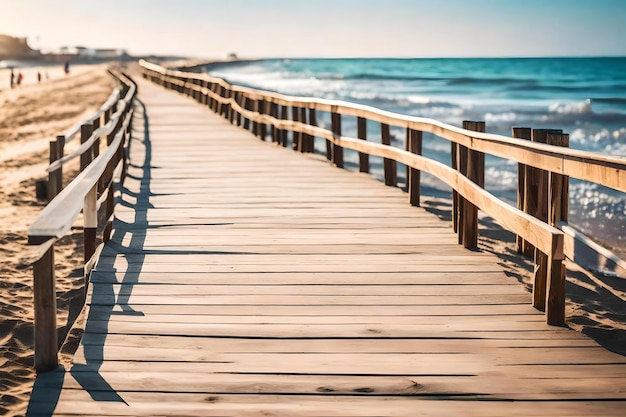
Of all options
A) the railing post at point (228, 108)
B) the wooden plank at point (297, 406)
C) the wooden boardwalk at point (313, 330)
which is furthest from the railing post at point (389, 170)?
the railing post at point (228, 108)

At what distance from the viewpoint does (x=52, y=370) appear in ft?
11.9

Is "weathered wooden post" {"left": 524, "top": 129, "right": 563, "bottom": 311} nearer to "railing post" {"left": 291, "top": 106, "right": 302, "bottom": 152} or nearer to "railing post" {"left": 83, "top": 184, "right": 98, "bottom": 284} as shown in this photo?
"railing post" {"left": 83, "top": 184, "right": 98, "bottom": 284}

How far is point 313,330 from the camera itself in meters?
4.19

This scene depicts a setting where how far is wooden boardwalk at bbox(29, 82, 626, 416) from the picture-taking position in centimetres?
336

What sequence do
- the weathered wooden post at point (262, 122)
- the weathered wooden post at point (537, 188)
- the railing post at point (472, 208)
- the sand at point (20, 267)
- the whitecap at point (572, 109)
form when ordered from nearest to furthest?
the sand at point (20, 267) < the weathered wooden post at point (537, 188) < the railing post at point (472, 208) < the weathered wooden post at point (262, 122) < the whitecap at point (572, 109)

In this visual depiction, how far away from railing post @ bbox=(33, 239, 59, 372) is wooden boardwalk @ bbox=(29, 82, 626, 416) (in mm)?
113

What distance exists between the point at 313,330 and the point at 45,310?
135cm

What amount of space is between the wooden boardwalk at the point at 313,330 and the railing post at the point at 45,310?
0.11 metres

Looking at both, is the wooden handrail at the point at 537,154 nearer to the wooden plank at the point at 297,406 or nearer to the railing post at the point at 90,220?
the wooden plank at the point at 297,406

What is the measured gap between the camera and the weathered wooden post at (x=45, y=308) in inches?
136

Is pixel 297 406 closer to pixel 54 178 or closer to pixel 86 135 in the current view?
pixel 54 178

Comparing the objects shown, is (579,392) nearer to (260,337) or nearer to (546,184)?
(260,337)

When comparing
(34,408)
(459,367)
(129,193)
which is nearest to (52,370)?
(34,408)

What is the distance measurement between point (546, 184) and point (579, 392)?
2.19 m
